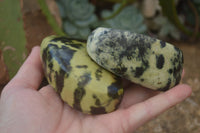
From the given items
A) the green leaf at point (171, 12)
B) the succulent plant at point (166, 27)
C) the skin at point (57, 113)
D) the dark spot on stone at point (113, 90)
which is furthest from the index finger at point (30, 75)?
the succulent plant at point (166, 27)

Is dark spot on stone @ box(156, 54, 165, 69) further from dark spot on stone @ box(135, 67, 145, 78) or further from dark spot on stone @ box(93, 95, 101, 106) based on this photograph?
dark spot on stone @ box(93, 95, 101, 106)

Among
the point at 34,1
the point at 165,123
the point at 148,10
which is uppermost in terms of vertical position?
the point at 34,1

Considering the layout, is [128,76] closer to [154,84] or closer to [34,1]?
[154,84]

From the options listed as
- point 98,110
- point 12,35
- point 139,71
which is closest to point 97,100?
point 98,110

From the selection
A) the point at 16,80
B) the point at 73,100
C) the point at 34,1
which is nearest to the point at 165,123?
the point at 73,100

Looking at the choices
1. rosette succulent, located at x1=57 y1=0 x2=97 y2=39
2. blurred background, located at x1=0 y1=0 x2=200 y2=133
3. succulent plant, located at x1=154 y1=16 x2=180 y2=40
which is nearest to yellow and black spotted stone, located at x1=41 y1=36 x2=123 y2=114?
blurred background, located at x1=0 y1=0 x2=200 y2=133

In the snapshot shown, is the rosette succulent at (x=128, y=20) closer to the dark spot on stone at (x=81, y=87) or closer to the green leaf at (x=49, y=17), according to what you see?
the green leaf at (x=49, y=17)
